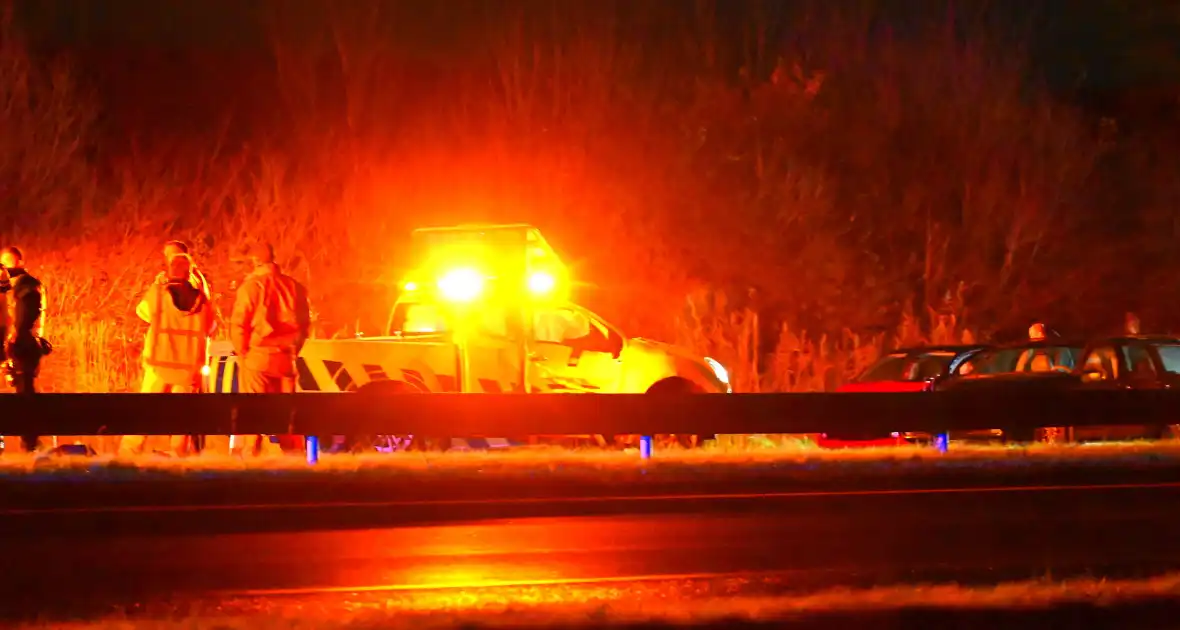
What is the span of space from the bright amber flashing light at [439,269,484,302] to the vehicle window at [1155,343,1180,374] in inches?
348

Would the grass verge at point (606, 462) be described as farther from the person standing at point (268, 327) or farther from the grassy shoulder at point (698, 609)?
the grassy shoulder at point (698, 609)

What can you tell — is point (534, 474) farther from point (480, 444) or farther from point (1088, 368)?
point (1088, 368)

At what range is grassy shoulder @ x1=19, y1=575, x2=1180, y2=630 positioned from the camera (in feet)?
24.7

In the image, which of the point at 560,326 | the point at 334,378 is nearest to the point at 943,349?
the point at 560,326

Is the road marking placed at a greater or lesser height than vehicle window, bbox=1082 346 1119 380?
lesser

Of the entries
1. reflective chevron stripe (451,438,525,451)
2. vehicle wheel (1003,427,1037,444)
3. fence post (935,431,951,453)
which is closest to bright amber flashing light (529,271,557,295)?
reflective chevron stripe (451,438,525,451)

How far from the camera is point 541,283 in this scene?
60.7ft

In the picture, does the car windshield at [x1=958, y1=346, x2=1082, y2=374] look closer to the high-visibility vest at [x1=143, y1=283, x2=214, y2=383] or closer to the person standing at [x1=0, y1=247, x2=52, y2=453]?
the high-visibility vest at [x1=143, y1=283, x2=214, y2=383]

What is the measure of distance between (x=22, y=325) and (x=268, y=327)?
2459mm

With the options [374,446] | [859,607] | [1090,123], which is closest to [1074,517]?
[859,607]

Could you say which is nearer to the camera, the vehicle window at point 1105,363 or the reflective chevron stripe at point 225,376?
the reflective chevron stripe at point 225,376

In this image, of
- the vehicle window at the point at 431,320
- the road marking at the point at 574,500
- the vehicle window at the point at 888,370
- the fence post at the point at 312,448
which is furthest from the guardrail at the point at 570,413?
the vehicle window at the point at 888,370

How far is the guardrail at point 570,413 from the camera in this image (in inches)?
591

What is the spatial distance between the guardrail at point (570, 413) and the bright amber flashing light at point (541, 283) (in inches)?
103
